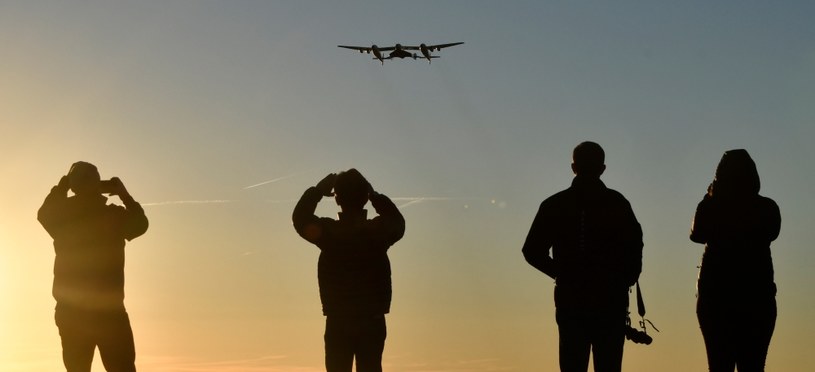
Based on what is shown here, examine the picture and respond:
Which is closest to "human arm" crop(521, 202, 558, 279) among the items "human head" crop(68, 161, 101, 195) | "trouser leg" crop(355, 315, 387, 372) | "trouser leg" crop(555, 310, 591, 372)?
"trouser leg" crop(555, 310, 591, 372)

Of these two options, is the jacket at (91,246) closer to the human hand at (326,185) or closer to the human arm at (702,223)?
the human hand at (326,185)

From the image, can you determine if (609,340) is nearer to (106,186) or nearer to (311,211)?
(311,211)

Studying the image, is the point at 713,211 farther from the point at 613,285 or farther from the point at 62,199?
the point at 62,199

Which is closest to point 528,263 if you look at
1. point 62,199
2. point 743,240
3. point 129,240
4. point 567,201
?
point 567,201

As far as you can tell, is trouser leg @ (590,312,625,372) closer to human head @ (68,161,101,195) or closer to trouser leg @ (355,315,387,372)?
trouser leg @ (355,315,387,372)

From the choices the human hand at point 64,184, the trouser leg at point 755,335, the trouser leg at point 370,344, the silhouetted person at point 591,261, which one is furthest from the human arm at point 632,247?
the human hand at point 64,184

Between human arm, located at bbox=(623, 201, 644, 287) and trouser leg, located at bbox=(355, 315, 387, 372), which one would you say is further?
trouser leg, located at bbox=(355, 315, 387, 372)
